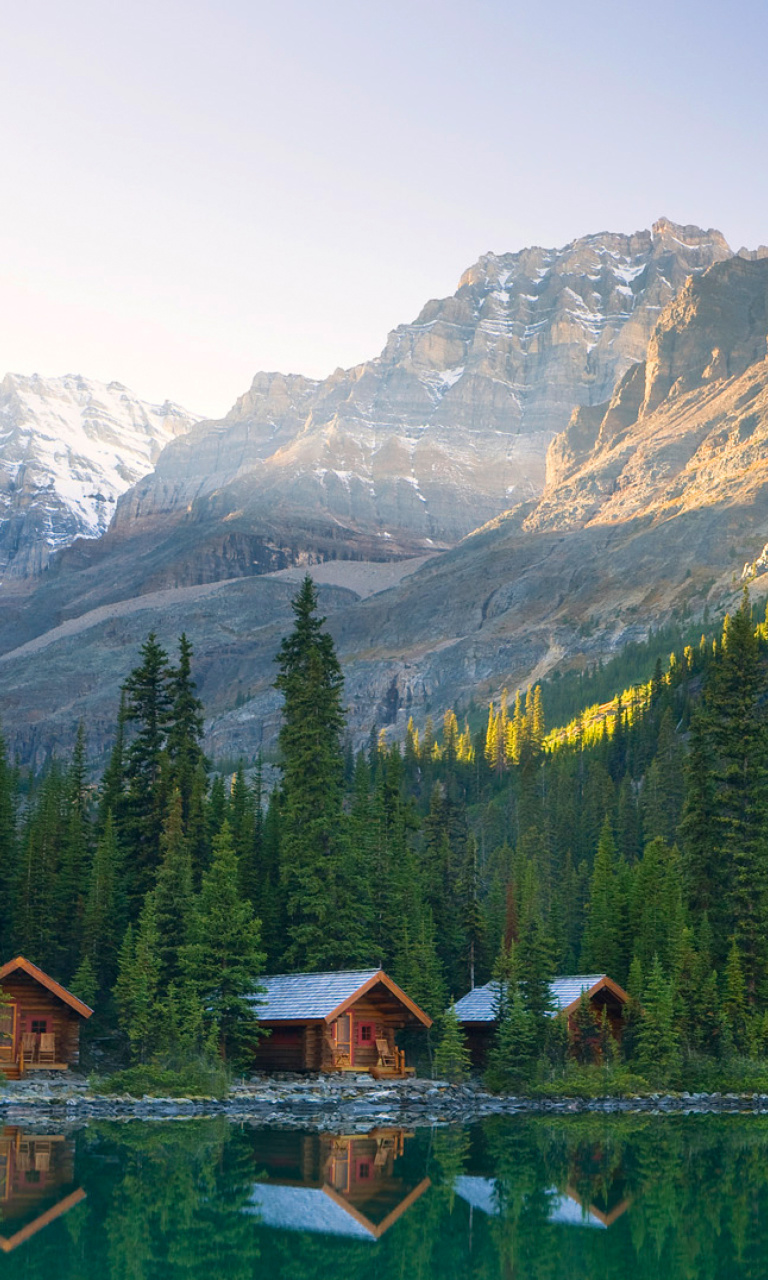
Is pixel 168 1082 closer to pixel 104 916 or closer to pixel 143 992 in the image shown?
pixel 143 992

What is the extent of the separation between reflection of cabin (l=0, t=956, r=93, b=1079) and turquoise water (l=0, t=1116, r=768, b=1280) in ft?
51.1

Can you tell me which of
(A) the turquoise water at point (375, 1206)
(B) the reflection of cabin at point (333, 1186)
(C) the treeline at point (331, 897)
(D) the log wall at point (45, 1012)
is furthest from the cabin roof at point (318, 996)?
(B) the reflection of cabin at point (333, 1186)

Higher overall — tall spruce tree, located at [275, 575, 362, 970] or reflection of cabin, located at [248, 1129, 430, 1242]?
tall spruce tree, located at [275, 575, 362, 970]

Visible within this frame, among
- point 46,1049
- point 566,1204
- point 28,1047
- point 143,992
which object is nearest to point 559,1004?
point 143,992

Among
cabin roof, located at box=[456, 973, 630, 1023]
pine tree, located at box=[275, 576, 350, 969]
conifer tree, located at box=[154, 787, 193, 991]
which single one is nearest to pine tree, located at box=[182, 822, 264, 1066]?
conifer tree, located at box=[154, 787, 193, 991]

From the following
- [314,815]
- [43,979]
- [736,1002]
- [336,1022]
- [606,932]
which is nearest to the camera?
[43,979]

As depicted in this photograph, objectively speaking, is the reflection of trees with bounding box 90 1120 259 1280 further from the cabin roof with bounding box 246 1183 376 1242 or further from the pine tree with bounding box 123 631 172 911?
the pine tree with bounding box 123 631 172 911

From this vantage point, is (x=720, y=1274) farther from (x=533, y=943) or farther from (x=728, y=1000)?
(x=728, y=1000)

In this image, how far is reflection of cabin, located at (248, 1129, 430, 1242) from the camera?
25.8 metres

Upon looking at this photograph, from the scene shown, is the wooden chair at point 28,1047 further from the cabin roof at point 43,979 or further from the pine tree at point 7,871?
the pine tree at point 7,871

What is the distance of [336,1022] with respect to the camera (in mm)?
55875

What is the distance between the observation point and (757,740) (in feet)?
213

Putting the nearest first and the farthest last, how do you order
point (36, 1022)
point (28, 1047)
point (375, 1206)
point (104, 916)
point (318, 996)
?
point (375, 1206) < point (28, 1047) < point (36, 1022) < point (318, 996) < point (104, 916)

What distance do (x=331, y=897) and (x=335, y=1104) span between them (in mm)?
13721
